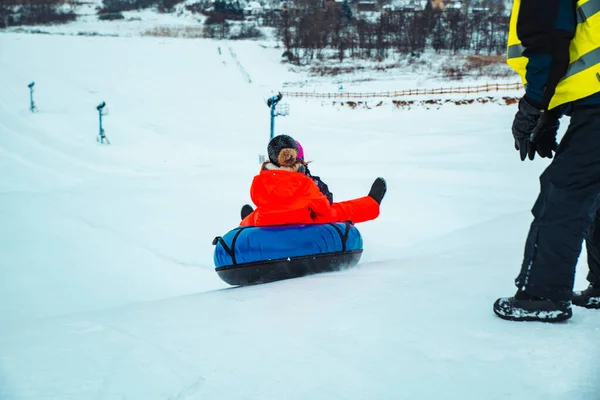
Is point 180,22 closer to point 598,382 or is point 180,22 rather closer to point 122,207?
point 122,207

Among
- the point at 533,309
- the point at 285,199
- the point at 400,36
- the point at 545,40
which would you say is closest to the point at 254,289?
the point at 285,199

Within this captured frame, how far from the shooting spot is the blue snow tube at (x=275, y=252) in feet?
9.68

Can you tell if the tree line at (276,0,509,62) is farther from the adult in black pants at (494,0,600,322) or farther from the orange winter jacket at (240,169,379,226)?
the adult in black pants at (494,0,600,322)

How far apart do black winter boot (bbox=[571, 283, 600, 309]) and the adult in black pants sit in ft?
0.68

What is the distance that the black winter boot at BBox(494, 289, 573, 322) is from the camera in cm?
171

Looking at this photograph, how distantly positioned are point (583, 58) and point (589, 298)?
916 mm

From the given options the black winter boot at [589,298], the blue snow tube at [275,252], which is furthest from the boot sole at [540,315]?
the blue snow tube at [275,252]

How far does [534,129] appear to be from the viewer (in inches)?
67.8

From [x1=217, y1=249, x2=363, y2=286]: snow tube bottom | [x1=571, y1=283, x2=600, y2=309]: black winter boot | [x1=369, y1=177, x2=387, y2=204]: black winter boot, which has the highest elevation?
[x1=369, y1=177, x2=387, y2=204]: black winter boot

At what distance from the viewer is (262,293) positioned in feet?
8.13

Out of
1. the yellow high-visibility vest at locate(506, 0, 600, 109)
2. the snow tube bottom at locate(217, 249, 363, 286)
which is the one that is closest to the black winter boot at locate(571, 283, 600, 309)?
the yellow high-visibility vest at locate(506, 0, 600, 109)

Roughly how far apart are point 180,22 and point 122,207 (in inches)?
2265

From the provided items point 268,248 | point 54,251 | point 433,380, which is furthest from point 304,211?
point 54,251

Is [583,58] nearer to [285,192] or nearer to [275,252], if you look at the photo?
[285,192]
